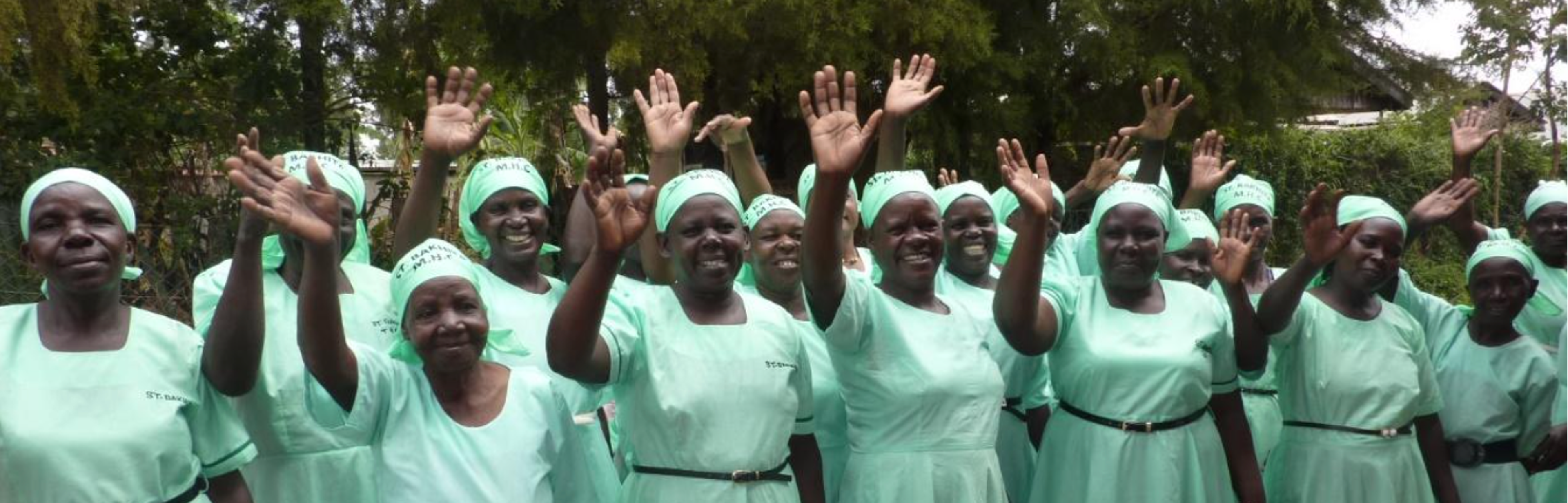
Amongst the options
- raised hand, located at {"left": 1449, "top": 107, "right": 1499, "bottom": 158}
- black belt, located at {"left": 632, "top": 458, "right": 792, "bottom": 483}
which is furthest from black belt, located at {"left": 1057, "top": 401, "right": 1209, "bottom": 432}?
raised hand, located at {"left": 1449, "top": 107, "right": 1499, "bottom": 158}

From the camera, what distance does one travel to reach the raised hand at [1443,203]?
18.3ft

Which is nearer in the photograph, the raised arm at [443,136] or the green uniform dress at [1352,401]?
the raised arm at [443,136]

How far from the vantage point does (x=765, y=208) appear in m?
4.54

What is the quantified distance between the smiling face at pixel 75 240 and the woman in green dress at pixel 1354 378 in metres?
3.50

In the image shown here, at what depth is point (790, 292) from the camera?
475cm

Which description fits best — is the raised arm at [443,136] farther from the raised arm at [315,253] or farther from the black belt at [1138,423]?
the black belt at [1138,423]

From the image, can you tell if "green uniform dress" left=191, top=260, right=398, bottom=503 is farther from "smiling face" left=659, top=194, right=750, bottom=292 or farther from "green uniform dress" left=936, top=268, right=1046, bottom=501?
"green uniform dress" left=936, top=268, right=1046, bottom=501

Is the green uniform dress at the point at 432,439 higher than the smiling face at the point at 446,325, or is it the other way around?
the smiling face at the point at 446,325

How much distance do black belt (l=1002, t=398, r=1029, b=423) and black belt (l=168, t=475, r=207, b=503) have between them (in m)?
2.90

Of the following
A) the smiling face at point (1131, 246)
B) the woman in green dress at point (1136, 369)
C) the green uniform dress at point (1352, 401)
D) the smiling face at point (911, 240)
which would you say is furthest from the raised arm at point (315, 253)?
the green uniform dress at point (1352, 401)

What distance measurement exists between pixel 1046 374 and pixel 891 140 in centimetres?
105

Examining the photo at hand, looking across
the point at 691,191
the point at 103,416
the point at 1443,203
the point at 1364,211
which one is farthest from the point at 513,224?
the point at 1443,203

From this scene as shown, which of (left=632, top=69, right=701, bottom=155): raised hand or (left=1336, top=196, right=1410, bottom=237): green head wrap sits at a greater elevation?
(left=632, top=69, right=701, bottom=155): raised hand

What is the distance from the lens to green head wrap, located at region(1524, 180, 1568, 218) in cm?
580
